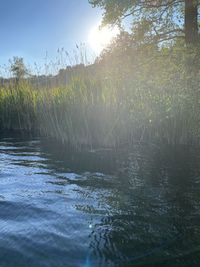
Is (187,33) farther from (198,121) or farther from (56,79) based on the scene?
(56,79)

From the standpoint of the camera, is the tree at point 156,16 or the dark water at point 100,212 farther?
the tree at point 156,16

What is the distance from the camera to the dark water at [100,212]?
169 inches

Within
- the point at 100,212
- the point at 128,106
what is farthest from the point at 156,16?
the point at 100,212

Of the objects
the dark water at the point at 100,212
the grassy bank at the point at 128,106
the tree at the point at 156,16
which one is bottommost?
the dark water at the point at 100,212

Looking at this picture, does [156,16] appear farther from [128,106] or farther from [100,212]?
[100,212]

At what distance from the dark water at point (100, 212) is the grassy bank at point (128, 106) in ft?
4.47

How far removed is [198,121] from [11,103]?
8010 millimetres

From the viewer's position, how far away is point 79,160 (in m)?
9.87

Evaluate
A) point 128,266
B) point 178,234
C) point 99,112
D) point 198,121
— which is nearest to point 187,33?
point 198,121

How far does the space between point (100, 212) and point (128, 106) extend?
5667 millimetres

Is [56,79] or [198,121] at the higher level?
[56,79]

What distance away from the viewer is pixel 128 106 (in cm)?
1095

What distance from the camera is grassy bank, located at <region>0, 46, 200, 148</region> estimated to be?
10.1 m

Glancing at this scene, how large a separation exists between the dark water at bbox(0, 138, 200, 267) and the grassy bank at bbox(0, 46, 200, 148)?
136 cm
